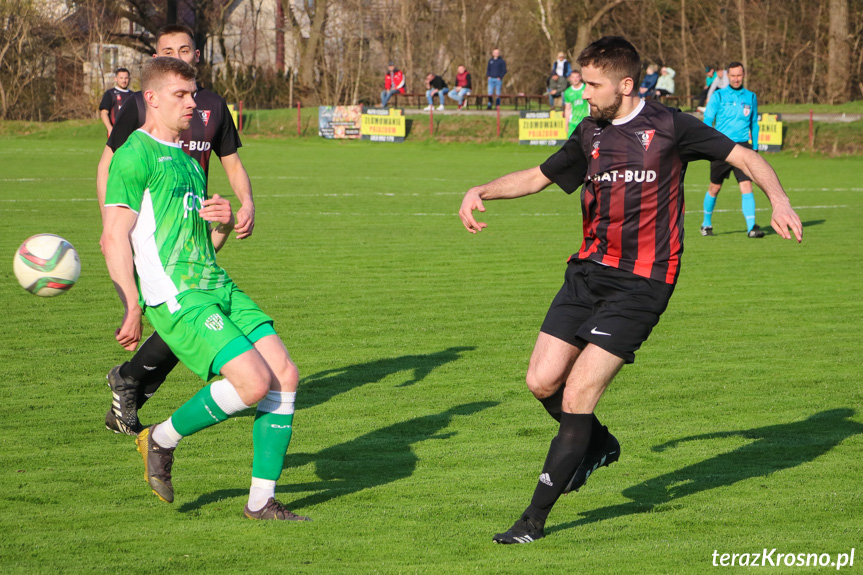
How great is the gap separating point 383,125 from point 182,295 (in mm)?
32968

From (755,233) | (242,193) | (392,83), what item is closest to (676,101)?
(392,83)

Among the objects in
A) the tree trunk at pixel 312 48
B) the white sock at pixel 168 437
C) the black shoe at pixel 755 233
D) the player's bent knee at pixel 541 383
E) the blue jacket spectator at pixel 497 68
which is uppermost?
the tree trunk at pixel 312 48

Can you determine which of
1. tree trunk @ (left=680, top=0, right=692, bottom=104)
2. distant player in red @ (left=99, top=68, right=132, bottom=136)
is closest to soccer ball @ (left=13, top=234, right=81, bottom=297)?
distant player in red @ (left=99, top=68, right=132, bottom=136)

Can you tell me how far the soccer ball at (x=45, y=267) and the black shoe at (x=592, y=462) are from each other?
2.60m

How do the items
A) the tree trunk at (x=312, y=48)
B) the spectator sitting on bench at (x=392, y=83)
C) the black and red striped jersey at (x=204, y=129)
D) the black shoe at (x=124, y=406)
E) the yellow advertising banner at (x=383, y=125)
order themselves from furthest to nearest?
1. the tree trunk at (x=312, y=48)
2. the spectator sitting on bench at (x=392, y=83)
3. the yellow advertising banner at (x=383, y=125)
4. the black and red striped jersey at (x=204, y=129)
5. the black shoe at (x=124, y=406)

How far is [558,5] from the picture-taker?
155ft

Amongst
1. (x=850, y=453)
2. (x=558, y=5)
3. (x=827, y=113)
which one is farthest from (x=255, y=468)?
(x=558, y=5)

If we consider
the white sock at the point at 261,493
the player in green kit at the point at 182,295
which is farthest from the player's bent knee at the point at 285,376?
the white sock at the point at 261,493

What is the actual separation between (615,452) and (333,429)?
1858 mm

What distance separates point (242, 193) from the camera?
5.76 m

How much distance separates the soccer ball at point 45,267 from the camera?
495 cm

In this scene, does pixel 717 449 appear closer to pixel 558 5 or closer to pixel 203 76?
pixel 558 5

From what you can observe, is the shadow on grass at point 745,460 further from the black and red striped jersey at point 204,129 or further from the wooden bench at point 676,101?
the wooden bench at point 676,101

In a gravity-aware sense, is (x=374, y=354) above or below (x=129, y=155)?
below
